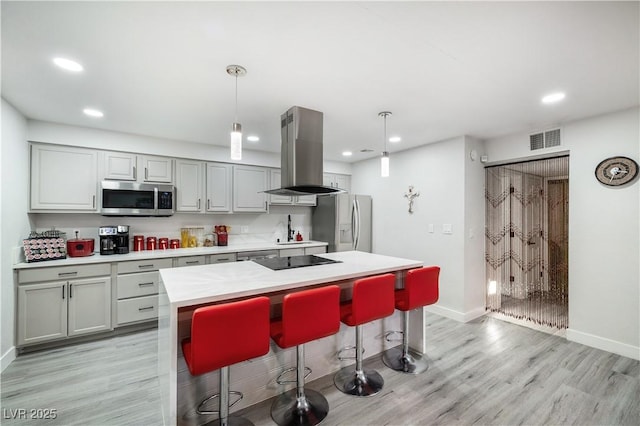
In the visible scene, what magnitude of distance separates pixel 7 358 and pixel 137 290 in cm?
111

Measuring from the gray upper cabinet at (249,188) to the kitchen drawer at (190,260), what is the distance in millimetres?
937

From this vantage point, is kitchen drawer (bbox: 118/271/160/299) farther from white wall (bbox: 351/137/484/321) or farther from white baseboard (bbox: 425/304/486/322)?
white baseboard (bbox: 425/304/486/322)

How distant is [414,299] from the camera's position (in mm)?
2400

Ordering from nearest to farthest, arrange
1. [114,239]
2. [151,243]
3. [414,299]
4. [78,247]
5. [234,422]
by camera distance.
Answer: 1. [234,422]
2. [414,299]
3. [78,247]
4. [114,239]
5. [151,243]

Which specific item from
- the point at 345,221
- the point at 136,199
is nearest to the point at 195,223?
the point at 136,199

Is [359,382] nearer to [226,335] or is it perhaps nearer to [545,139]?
[226,335]

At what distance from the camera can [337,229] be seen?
4.80 metres

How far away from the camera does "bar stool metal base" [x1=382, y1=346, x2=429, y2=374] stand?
8.23 ft

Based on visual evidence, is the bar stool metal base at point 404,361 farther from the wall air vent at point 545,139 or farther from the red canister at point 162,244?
the red canister at point 162,244

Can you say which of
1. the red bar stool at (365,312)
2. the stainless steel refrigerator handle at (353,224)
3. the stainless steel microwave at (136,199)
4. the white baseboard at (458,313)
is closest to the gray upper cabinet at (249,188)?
the stainless steel microwave at (136,199)

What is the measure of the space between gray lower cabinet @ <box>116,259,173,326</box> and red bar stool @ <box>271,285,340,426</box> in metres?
2.14

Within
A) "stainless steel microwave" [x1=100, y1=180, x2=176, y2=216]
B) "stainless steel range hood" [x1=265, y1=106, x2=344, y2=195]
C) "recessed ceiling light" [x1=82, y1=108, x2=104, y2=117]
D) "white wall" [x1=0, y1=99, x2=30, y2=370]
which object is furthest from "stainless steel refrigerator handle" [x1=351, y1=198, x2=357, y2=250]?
"white wall" [x1=0, y1=99, x2=30, y2=370]

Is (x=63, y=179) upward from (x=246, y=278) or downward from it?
upward

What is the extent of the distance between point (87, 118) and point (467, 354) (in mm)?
4746
